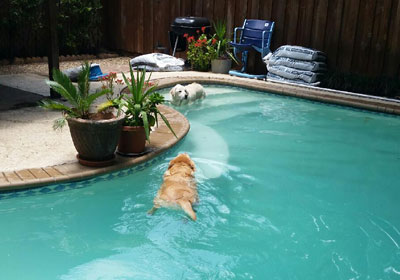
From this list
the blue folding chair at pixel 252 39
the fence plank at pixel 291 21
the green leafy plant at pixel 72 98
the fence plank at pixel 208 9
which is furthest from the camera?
the fence plank at pixel 208 9

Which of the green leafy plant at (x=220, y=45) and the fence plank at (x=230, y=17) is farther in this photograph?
the fence plank at (x=230, y=17)

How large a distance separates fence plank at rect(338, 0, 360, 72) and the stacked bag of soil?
339 millimetres

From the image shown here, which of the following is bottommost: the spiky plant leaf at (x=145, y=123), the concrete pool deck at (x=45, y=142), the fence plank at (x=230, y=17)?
the concrete pool deck at (x=45, y=142)

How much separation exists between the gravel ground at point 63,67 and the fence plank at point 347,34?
4.25m

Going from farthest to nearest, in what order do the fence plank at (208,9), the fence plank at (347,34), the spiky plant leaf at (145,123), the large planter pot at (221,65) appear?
the fence plank at (208,9), the large planter pot at (221,65), the fence plank at (347,34), the spiky plant leaf at (145,123)

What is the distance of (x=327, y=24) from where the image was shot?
7965mm

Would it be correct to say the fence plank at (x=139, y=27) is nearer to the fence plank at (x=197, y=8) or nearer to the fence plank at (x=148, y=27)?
the fence plank at (x=148, y=27)

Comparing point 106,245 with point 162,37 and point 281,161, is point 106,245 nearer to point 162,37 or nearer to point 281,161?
point 281,161

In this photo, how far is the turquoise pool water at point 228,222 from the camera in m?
2.75

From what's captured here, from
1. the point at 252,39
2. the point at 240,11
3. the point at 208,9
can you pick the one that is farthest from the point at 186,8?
the point at 252,39

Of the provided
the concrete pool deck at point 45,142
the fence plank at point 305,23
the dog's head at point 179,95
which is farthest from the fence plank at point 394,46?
the dog's head at point 179,95

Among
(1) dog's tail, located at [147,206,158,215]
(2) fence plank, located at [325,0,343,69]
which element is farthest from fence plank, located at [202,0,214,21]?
(1) dog's tail, located at [147,206,158,215]

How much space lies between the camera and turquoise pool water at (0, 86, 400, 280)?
275 centimetres

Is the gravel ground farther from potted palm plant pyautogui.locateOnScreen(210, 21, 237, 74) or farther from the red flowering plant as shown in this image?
potted palm plant pyautogui.locateOnScreen(210, 21, 237, 74)
